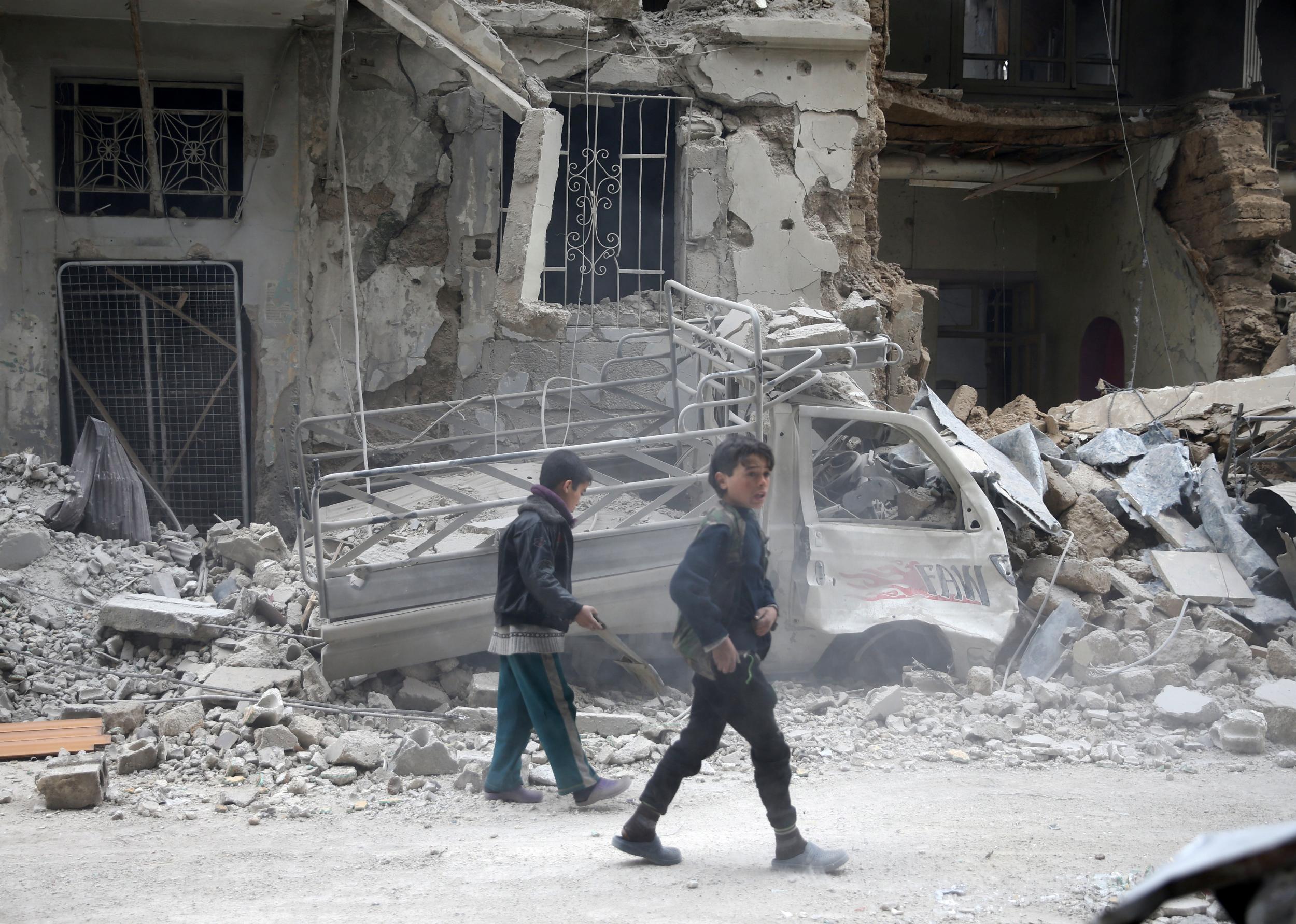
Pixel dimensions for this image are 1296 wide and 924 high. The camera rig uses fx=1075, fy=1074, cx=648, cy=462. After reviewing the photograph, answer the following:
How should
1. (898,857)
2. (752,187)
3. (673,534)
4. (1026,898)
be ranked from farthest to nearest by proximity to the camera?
(752,187) < (673,534) < (898,857) < (1026,898)

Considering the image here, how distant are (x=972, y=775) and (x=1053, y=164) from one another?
35.4 ft

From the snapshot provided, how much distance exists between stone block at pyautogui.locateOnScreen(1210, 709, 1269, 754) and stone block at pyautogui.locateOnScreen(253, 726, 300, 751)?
13.7ft

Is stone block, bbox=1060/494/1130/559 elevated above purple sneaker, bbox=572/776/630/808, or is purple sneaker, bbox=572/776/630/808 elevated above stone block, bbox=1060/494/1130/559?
stone block, bbox=1060/494/1130/559

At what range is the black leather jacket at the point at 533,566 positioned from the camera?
374cm

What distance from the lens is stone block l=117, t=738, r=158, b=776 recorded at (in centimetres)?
438

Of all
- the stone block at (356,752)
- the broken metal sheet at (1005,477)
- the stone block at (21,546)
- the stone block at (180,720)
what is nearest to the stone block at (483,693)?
the stone block at (356,752)

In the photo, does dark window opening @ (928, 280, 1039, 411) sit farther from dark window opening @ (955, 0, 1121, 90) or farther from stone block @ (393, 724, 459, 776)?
stone block @ (393, 724, 459, 776)

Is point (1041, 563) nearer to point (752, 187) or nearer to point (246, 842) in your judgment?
point (752, 187)

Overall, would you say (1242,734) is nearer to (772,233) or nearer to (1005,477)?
(1005,477)

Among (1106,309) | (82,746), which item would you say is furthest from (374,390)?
(1106,309)

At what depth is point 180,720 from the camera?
4.75m

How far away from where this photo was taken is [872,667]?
5.59 m

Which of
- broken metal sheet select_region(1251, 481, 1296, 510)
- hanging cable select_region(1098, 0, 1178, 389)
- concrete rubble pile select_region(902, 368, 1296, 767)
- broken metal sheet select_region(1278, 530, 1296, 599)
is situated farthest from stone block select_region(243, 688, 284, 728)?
hanging cable select_region(1098, 0, 1178, 389)

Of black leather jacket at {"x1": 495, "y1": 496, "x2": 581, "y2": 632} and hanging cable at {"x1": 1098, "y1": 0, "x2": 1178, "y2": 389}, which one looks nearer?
black leather jacket at {"x1": 495, "y1": 496, "x2": 581, "y2": 632}
